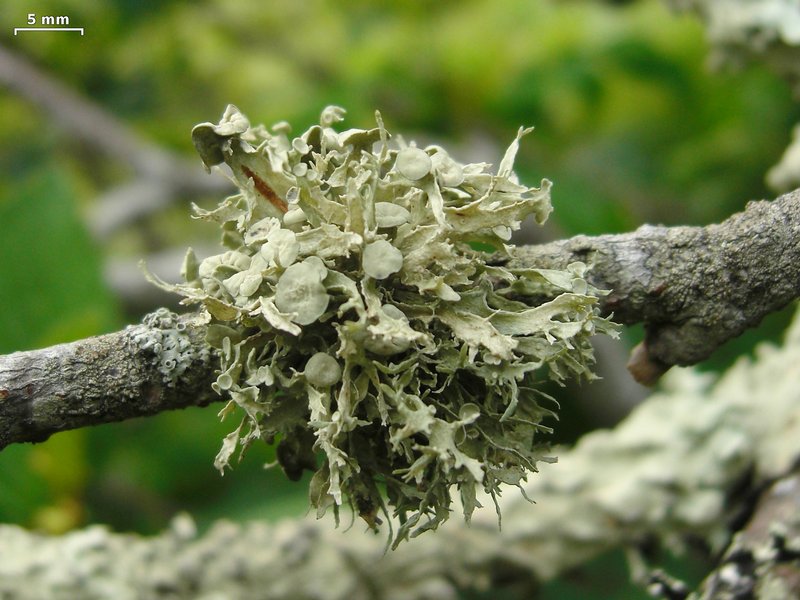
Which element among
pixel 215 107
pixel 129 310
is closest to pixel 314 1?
pixel 215 107

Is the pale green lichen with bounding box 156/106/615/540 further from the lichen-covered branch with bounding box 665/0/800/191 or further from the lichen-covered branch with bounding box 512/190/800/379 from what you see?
the lichen-covered branch with bounding box 665/0/800/191

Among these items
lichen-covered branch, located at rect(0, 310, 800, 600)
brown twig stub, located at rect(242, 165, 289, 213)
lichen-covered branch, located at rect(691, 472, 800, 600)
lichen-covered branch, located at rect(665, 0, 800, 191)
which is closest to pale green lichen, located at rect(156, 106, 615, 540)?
brown twig stub, located at rect(242, 165, 289, 213)

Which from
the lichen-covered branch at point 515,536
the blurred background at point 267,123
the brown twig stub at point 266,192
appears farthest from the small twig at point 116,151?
the brown twig stub at point 266,192

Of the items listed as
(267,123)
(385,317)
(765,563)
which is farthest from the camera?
(267,123)

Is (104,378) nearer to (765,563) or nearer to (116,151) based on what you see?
(765,563)

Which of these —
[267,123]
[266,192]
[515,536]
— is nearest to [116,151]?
[267,123]

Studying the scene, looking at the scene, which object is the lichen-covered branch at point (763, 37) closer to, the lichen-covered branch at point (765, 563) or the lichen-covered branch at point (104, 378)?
the lichen-covered branch at point (765, 563)

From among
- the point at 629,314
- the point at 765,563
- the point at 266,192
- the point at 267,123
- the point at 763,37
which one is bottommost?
the point at 765,563

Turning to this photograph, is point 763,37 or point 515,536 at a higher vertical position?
point 763,37
